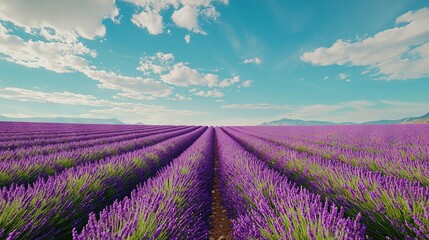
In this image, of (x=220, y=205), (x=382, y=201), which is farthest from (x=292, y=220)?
(x=220, y=205)

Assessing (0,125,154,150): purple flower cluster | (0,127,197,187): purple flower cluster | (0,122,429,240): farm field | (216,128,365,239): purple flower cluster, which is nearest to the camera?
(216,128,365,239): purple flower cluster

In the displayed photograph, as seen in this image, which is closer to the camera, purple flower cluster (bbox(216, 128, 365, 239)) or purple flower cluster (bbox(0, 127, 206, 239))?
purple flower cluster (bbox(216, 128, 365, 239))

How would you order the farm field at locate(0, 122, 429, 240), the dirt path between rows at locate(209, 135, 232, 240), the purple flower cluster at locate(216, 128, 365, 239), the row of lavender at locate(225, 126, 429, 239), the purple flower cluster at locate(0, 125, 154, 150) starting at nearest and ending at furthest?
the purple flower cluster at locate(216, 128, 365, 239) → the farm field at locate(0, 122, 429, 240) → the row of lavender at locate(225, 126, 429, 239) → the dirt path between rows at locate(209, 135, 232, 240) → the purple flower cluster at locate(0, 125, 154, 150)

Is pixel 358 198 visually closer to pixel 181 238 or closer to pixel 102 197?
pixel 181 238

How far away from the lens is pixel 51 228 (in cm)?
220

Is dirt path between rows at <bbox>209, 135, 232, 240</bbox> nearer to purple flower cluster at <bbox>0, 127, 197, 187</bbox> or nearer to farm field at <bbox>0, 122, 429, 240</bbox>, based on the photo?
farm field at <bbox>0, 122, 429, 240</bbox>

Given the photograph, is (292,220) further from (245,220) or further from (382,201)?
(382,201)

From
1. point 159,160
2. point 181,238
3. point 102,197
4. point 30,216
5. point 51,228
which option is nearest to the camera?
point 181,238

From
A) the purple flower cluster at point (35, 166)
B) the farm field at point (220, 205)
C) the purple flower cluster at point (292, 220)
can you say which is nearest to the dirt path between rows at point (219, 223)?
the farm field at point (220, 205)

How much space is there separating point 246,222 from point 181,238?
2.00ft

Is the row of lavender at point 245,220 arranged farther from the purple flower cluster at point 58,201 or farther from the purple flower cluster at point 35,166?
the purple flower cluster at point 35,166

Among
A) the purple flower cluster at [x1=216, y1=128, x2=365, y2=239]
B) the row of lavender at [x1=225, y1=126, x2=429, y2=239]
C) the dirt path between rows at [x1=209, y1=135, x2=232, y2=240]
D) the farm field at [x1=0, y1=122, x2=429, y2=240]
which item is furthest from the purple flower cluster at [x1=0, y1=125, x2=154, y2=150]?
the row of lavender at [x1=225, y1=126, x2=429, y2=239]

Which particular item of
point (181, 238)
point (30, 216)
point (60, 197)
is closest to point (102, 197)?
point (60, 197)

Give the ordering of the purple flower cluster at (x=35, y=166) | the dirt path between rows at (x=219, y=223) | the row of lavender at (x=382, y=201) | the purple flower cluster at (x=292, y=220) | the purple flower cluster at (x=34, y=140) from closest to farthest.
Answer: the purple flower cluster at (x=292, y=220) → the row of lavender at (x=382, y=201) → the dirt path between rows at (x=219, y=223) → the purple flower cluster at (x=35, y=166) → the purple flower cluster at (x=34, y=140)
